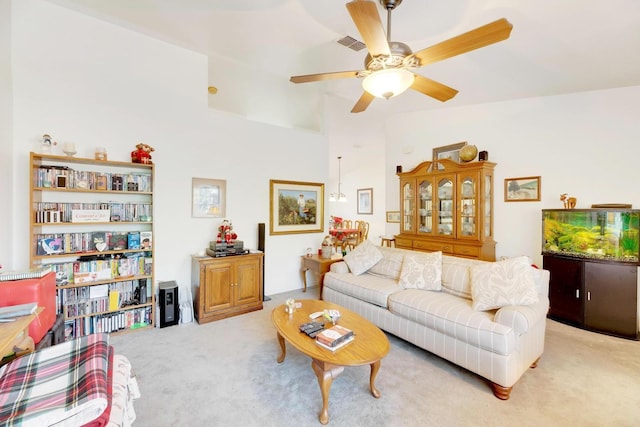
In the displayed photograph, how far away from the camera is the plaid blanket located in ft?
3.10

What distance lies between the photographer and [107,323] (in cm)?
282

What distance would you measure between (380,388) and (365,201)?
6768mm

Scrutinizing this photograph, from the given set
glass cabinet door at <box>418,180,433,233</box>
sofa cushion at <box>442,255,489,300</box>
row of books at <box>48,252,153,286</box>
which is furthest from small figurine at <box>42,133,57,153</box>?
glass cabinet door at <box>418,180,433,233</box>

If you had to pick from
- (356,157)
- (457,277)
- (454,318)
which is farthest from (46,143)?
(356,157)

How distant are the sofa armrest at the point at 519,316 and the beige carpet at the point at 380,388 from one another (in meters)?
0.50

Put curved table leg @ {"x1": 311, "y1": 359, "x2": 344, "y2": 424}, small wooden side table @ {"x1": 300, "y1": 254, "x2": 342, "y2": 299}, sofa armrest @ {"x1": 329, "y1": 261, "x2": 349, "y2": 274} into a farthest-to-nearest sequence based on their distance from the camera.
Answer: small wooden side table @ {"x1": 300, "y1": 254, "x2": 342, "y2": 299}
sofa armrest @ {"x1": 329, "y1": 261, "x2": 349, "y2": 274}
curved table leg @ {"x1": 311, "y1": 359, "x2": 344, "y2": 424}

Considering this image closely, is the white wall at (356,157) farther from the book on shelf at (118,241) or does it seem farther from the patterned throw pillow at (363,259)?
the book on shelf at (118,241)

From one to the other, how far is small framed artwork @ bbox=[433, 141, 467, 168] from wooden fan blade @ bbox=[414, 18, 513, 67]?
2771 millimetres

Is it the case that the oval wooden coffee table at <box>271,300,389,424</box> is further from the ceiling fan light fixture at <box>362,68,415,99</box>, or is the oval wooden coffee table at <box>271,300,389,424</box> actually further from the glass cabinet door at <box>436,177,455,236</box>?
the glass cabinet door at <box>436,177,455,236</box>

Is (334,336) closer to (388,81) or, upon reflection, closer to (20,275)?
(388,81)

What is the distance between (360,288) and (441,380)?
112 centimetres

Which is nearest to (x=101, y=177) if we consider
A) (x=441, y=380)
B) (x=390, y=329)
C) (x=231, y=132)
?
(x=231, y=132)

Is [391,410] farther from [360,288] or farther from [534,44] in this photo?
[534,44]

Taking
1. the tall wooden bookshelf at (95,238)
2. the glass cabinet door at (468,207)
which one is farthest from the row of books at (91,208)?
the glass cabinet door at (468,207)
